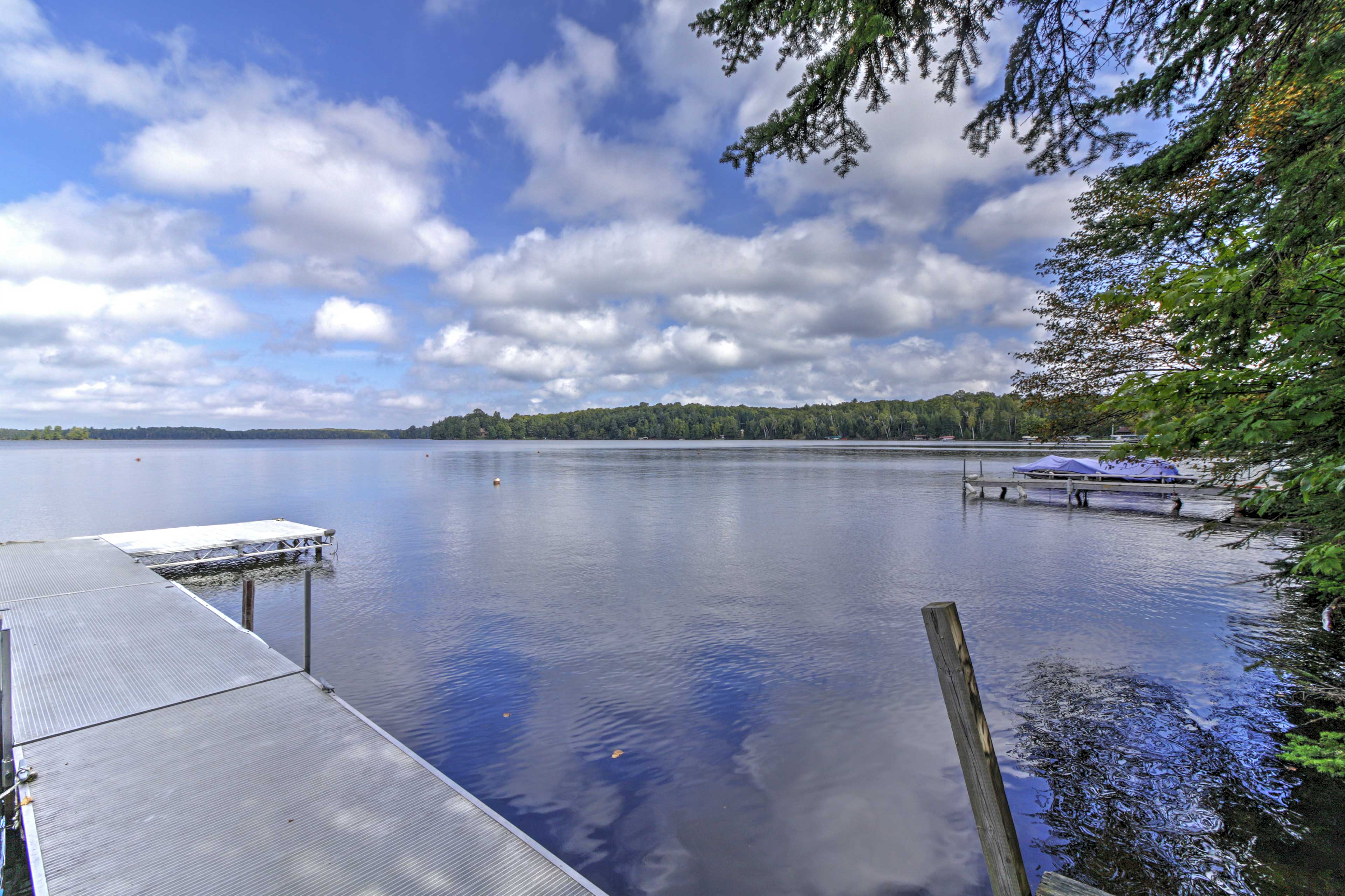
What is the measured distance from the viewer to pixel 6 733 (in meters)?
5.12

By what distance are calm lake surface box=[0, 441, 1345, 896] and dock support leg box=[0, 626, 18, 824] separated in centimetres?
350

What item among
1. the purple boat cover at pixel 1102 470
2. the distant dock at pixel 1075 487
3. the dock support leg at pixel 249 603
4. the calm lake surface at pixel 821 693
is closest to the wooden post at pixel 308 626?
the calm lake surface at pixel 821 693

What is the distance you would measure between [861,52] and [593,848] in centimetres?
753

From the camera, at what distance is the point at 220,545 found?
17.8m

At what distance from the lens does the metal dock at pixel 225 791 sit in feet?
12.7

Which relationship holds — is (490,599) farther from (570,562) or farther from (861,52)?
(861,52)

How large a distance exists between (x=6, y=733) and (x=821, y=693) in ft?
29.8

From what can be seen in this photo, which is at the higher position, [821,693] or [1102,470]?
[1102,470]

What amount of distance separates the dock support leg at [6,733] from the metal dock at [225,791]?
0.09 feet

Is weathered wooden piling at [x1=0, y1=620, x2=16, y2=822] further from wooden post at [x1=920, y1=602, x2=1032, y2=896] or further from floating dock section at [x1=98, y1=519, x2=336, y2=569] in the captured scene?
floating dock section at [x1=98, y1=519, x2=336, y2=569]

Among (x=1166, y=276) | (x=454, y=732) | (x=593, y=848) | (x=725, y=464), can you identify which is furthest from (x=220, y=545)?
(x=725, y=464)

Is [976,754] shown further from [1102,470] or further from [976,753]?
[1102,470]

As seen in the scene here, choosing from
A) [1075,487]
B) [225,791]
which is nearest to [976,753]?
[225,791]

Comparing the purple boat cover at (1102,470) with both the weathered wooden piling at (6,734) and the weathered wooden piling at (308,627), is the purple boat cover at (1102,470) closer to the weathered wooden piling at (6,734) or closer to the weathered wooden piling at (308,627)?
the weathered wooden piling at (308,627)
